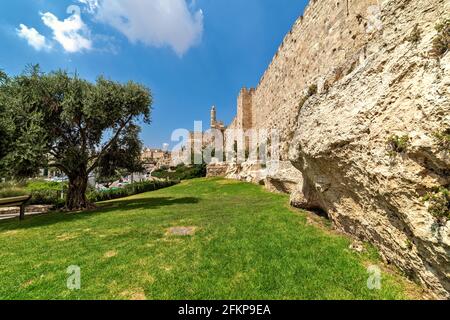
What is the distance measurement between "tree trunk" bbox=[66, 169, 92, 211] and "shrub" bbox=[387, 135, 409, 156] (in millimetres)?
14892

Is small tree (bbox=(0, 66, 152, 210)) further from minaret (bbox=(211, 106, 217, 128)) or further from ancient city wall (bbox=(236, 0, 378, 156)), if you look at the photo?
minaret (bbox=(211, 106, 217, 128))

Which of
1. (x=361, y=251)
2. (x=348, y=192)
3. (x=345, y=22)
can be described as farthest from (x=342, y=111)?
(x=345, y=22)

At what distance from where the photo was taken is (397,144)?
3.06m

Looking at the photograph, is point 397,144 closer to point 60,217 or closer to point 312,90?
point 312,90

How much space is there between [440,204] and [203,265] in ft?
11.9

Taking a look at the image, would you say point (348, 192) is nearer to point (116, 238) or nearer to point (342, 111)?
point (342, 111)

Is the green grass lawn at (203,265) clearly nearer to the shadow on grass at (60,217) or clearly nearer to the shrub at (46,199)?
the shadow on grass at (60,217)

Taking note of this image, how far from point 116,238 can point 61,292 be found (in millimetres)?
2669

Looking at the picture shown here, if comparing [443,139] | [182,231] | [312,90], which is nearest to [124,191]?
[182,231]

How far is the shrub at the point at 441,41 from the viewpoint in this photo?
9.01 feet

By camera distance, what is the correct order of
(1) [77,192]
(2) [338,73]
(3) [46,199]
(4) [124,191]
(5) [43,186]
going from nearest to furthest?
(2) [338,73]
(1) [77,192]
(3) [46,199]
(4) [124,191]
(5) [43,186]

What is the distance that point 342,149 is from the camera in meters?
4.18

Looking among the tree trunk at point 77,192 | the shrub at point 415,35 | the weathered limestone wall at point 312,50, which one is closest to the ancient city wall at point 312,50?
the weathered limestone wall at point 312,50

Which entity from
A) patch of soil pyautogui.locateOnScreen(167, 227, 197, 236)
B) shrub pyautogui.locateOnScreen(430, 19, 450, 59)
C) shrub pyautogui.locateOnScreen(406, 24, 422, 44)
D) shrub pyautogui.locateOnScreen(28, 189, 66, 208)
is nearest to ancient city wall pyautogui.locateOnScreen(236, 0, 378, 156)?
shrub pyautogui.locateOnScreen(406, 24, 422, 44)
